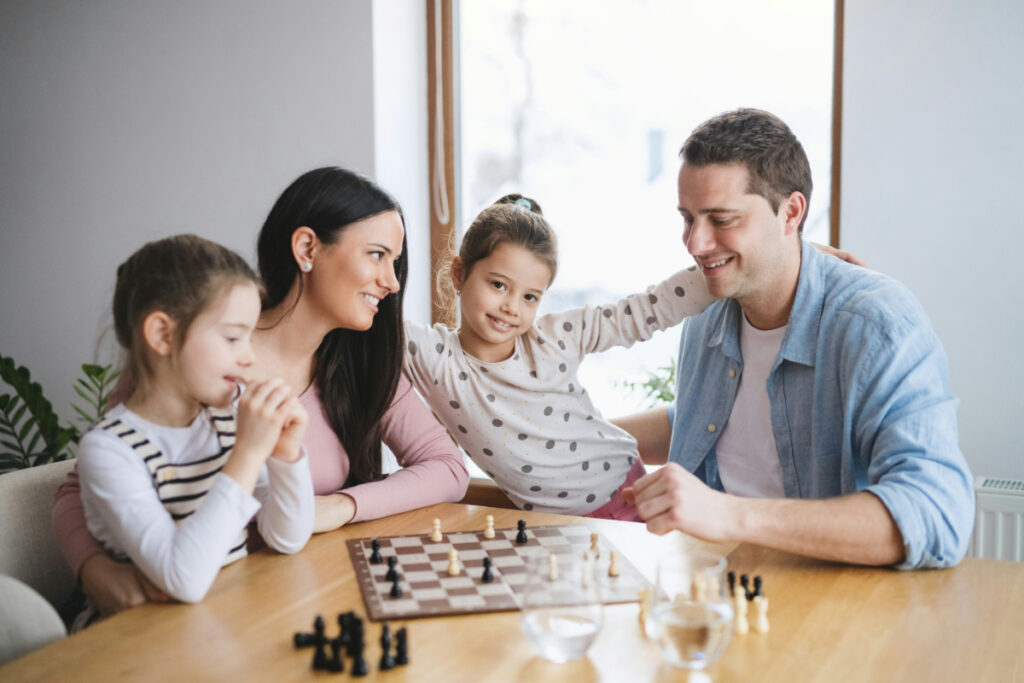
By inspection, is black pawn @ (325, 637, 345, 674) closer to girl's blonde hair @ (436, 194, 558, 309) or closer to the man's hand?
the man's hand

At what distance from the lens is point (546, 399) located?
2332mm

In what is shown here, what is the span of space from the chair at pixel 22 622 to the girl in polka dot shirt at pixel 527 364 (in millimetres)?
1051

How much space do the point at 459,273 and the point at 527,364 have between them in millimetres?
303

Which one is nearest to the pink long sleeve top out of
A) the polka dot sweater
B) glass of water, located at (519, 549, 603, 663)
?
the polka dot sweater

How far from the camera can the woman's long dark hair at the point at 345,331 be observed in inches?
77.7

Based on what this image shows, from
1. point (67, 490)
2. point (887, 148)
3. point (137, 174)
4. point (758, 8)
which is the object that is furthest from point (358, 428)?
point (137, 174)

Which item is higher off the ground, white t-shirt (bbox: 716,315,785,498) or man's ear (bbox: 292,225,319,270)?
man's ear (bbox: 292,225,319,270)

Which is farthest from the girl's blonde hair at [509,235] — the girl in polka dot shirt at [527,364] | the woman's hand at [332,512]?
the woman's hand at [332,512]

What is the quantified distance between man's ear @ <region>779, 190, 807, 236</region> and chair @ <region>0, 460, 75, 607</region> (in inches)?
64.9

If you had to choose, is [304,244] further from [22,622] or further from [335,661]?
[335,661]

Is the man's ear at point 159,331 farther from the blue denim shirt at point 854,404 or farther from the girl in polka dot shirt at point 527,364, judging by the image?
the blue denim shirt at point 854,404

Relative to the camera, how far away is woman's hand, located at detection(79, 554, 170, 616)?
1.42m

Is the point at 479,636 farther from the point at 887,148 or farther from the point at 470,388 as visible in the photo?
the point at 887,148

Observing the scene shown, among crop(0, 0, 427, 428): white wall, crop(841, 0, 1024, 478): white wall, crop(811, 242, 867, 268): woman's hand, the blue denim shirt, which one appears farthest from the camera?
crop(0, 0, 427, 428): white wall
